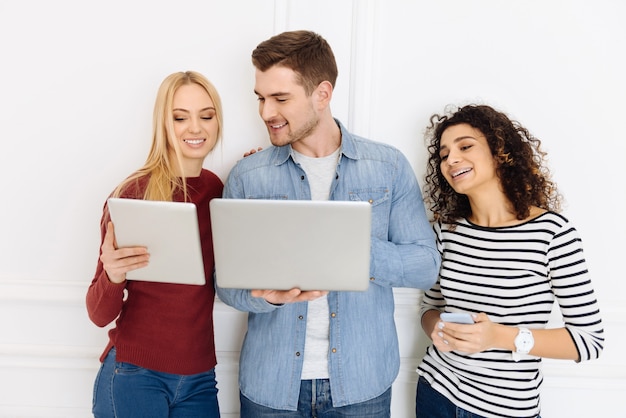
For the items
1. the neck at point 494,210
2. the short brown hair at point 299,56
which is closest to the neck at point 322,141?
the short brown hair at point 299,56

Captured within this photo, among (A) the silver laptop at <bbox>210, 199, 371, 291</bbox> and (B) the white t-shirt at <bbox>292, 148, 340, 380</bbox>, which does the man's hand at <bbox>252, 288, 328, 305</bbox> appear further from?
(B) the white t-shirt at <bbox>292, 148, 340, 380</bbox>

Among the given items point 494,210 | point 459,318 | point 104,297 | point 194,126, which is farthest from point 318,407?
point 194,126

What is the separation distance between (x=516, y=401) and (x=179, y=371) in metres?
0.96

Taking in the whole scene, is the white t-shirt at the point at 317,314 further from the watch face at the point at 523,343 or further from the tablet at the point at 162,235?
the watch face at the point at 523,343

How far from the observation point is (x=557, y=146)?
172 centimetres

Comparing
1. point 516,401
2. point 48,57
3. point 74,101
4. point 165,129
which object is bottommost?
point 516,401

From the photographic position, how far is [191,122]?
146 centimetres

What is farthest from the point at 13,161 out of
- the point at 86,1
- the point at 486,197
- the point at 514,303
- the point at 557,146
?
the point at 557,146

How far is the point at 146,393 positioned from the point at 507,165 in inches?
48.3

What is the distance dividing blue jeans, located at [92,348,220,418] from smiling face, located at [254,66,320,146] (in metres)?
0.75

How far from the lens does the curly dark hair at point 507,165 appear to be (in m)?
1.46

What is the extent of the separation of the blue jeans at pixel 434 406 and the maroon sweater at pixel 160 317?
670 millimetres

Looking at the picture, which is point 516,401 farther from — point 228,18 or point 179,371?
point 228,18

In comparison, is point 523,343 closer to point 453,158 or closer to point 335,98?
point 453,158
